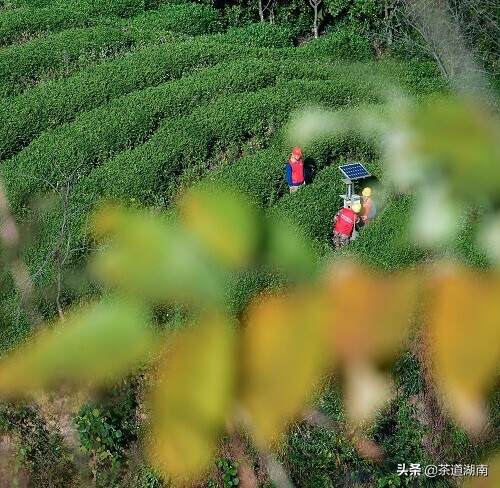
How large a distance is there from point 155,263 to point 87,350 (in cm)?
9

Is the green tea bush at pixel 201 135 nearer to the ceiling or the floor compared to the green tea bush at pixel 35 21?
nearer to the floor

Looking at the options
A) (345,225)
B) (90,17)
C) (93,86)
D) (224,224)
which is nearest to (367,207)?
(345,225)

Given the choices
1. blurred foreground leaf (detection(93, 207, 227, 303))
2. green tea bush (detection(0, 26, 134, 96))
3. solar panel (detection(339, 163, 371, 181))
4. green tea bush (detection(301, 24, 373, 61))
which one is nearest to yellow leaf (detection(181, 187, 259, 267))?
blurred foreground leaf (detection(93, 207, 227, 303))

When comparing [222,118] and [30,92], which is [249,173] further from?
[30,92]

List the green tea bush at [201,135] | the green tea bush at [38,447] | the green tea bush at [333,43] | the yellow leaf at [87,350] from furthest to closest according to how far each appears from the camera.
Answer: the green tea bush at [333,43] < the green tea bush at [201,135] < the green tea bush at [38,447] < the yellow leaf at [87,350]

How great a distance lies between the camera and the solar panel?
602 cm

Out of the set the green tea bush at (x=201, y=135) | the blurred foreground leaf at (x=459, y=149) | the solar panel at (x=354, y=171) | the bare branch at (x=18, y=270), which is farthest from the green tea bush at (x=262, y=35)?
the blurred foreground leaf at (x=459, y=149)

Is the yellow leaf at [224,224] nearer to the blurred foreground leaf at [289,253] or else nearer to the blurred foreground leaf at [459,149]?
the blurred foreground leaf at [289,253]

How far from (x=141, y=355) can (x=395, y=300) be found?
20 cm

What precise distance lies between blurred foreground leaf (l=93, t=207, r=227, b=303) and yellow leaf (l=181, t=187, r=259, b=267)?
0.01 m

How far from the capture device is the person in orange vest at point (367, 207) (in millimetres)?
5891

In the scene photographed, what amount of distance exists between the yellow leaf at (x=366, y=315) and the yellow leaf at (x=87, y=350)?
0.14m

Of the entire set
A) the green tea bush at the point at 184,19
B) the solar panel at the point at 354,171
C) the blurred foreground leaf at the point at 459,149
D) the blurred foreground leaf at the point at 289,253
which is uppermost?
the blurred foreground leaf at the point at 459,149

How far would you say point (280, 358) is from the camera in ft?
1.73
